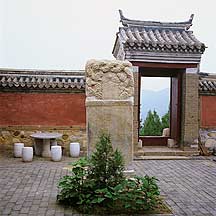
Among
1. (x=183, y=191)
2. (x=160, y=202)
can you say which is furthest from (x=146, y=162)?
(x=160, y=202)

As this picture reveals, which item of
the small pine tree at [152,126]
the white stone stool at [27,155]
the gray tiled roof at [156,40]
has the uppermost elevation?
the gray tiled roof at [156,40]

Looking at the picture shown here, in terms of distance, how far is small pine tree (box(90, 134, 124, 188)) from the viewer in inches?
196

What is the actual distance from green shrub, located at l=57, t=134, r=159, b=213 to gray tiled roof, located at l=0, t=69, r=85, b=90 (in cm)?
545

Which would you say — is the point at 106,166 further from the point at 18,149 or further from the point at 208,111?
the point at 208,111

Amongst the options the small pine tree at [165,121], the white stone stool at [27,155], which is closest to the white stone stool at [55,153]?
the white stone stool at [27,155]

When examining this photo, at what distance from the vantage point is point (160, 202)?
5.13m

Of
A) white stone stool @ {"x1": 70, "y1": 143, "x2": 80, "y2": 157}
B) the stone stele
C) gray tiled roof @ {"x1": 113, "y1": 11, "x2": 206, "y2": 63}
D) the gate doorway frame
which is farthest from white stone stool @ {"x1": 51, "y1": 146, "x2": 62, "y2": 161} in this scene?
gray tiled roof @ {"x1": 113, "y1": 11, "x2": 206, "y2": 63}

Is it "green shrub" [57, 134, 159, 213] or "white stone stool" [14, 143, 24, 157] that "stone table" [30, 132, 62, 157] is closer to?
"white stone stool" [14, 143, 24, 157]

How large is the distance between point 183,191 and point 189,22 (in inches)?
278

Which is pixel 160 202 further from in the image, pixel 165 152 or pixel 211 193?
pixel 165 152

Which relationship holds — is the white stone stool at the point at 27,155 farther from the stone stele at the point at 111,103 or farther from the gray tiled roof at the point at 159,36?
the gray tiled roof at the point at 159,36

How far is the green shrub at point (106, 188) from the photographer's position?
471 centimetres

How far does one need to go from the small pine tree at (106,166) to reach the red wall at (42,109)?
5446 millimetres

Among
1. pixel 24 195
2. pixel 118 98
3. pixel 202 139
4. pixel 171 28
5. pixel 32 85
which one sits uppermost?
pixel 171 28
